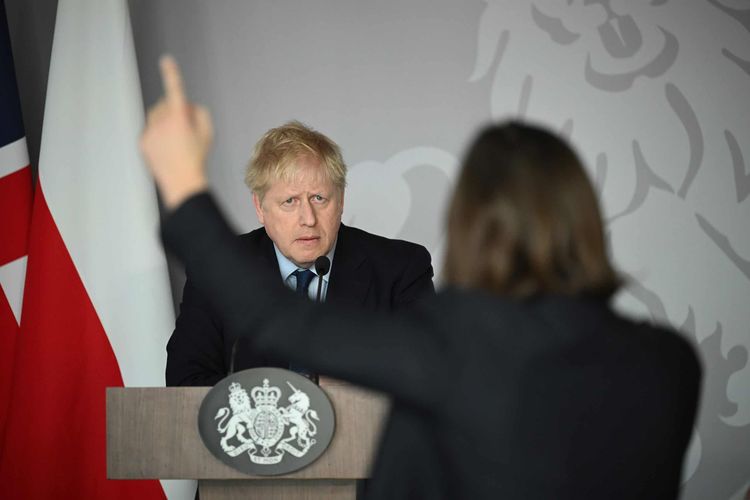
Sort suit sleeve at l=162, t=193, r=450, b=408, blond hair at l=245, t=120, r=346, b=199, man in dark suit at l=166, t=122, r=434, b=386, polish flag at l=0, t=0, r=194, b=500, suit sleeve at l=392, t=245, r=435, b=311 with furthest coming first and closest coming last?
1. polish flag at l=0, t=0, r=194, b=500
2. suit sleeve at l=392, t=245, r=435, b=311
3. blond hair at l=245, t=120, r=346, b=199
4. man in dark suit at l=166, t=122, r=434, b=386
5. suit sleeve at l=162, t=193, r=450, b=408

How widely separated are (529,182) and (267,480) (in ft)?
4.21

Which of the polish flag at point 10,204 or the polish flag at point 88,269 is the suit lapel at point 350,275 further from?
the polish flag at point 10,204

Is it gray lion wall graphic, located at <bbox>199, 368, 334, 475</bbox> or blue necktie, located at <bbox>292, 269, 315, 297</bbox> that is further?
blue necktie, located at <bbox>292, 269, 315, 297</bbox>

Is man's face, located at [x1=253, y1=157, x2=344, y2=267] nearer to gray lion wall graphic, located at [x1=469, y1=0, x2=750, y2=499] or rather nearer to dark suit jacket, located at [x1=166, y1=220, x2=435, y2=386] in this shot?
dark suit jacket, located at [x1=166, y1=220, x2=435, y2=386]

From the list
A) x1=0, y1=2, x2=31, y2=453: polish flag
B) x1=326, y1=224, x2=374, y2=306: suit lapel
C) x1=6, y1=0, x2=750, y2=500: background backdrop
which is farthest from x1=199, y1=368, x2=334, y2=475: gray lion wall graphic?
x1=6, y1=0, x2=750, y2=500: background backdrop

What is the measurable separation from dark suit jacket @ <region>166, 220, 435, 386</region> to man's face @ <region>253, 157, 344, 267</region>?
92 mm

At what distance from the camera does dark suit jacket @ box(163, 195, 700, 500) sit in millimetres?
1019

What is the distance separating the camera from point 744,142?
4133 millimetres

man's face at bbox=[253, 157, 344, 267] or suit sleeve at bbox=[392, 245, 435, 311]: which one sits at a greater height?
man's face at bbox=[253, 157, 344, 267]

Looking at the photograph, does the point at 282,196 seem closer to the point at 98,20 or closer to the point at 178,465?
the point at 178,465

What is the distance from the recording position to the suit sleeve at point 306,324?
1013 millimetres

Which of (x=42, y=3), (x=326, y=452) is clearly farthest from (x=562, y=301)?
(x=42, y=3)

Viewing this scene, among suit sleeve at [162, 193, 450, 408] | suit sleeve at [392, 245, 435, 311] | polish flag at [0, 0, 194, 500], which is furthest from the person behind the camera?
polish flag at [0, 0, 194, 500]

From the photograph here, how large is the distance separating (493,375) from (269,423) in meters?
1.00
